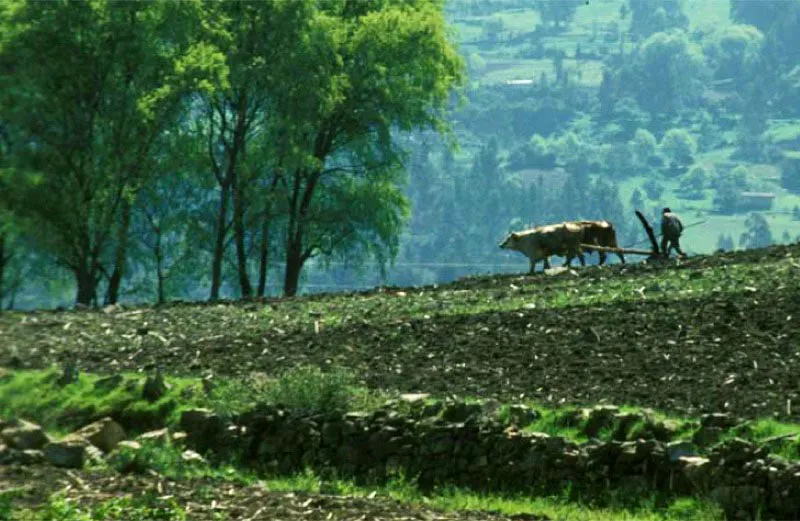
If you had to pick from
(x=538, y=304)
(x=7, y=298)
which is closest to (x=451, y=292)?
(x=538, y=304)

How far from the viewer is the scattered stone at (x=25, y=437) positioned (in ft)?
79.9

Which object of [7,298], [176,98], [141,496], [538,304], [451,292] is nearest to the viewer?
[141,496]

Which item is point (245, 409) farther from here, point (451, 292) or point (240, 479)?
point (451, 292)

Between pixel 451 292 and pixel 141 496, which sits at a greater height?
pixel 451 292

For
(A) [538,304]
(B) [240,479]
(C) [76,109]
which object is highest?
(C) [76,109]

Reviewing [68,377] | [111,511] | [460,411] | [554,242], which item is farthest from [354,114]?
[111,511]

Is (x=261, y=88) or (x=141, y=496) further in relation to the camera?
(x=261, y=88)

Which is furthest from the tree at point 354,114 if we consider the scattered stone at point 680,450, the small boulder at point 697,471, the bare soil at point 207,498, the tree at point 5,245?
the small boulder at point 697,471

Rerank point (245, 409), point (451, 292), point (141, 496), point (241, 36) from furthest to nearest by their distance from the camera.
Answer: point (241, 36) → point (451, 292) → point (245, 409) → point (141, 496)

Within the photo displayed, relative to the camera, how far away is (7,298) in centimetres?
6931

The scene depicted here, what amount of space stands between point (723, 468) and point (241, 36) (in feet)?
145

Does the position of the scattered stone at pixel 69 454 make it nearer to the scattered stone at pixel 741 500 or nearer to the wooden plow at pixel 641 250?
the scattered stone at pixel 741 500

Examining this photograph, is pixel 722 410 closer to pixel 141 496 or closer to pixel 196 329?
pixel 141 496

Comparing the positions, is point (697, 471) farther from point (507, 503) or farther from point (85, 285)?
point (85, 285)
